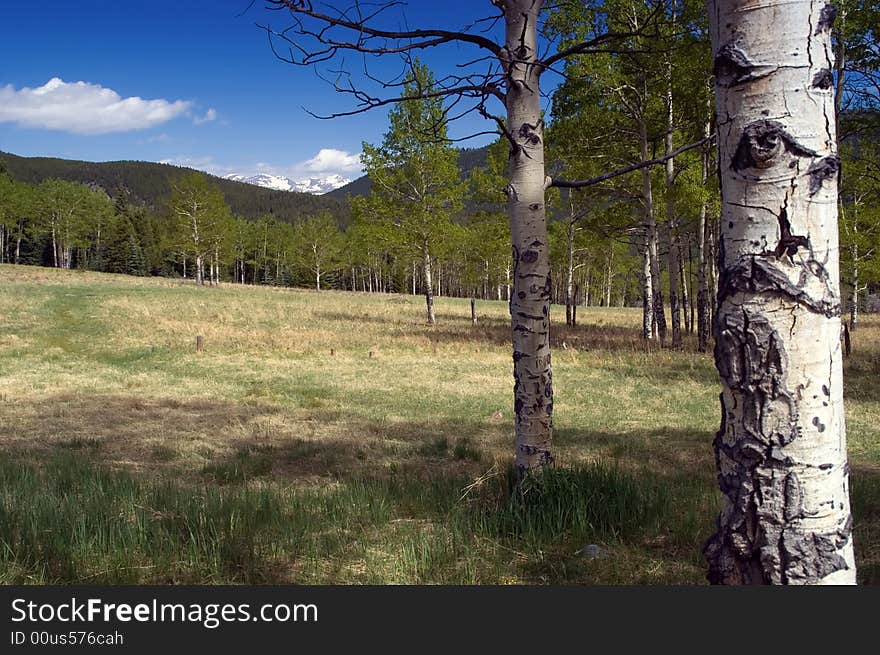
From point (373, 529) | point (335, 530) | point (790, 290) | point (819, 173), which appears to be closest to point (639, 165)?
point (819, 173)

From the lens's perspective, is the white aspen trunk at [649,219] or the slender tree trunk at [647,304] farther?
the slender tree trunk at [647,304]

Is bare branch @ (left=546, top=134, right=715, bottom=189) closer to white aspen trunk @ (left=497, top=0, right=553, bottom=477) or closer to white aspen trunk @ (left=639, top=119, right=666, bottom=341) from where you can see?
white aspen trunk @ (left=497, top=0, right=553, bottom=477)

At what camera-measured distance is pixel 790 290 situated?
5.73 ft

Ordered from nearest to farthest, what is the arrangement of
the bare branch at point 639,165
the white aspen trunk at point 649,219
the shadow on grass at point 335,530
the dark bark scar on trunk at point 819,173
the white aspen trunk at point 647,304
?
the dark bark scar on trunk at point 819,173
the shadow on grass at point 335,530
the bare branch at point 639,165
the white aspen trunk at point 649,219
the white aspen trunk at point 647,304

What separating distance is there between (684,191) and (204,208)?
4575 cm

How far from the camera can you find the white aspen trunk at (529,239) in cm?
423

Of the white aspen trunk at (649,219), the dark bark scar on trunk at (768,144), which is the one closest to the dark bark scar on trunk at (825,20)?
the dark bark scar on trunk at (768,144)

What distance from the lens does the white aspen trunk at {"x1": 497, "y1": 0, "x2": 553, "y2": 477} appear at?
4234 mm

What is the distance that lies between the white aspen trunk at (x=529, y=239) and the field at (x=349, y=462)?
0.42 metres

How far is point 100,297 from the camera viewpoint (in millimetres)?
33906

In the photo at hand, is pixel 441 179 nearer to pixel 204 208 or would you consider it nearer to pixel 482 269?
pixel 482 269

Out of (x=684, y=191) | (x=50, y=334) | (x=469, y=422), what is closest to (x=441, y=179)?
(x=684, y=191)

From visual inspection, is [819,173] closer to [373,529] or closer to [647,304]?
[373,529]

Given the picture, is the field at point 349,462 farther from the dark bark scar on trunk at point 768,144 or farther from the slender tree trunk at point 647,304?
the dark bark scar on trunk at point 768,144
